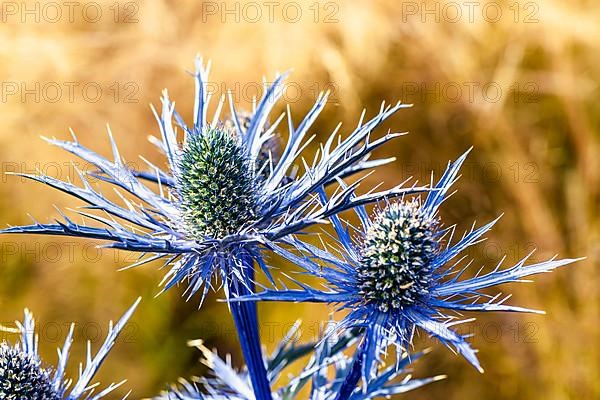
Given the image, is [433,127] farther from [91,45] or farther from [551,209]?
[91,45]

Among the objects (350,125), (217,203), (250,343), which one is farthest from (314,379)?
(350,125)

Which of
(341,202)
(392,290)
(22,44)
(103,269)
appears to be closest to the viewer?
(341,202)

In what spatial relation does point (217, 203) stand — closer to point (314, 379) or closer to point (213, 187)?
point (213, 187)

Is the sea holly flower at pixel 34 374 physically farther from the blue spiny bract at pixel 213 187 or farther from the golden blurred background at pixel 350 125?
the golden blurred background at pixel 350 125

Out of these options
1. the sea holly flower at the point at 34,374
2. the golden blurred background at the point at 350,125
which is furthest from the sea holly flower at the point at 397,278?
the golden blurred background at the point at 350,125

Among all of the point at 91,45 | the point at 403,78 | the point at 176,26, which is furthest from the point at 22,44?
the point at 403,78

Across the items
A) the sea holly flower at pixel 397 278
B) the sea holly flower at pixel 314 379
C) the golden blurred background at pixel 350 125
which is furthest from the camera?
the golden blurred background at pixel 350 125
